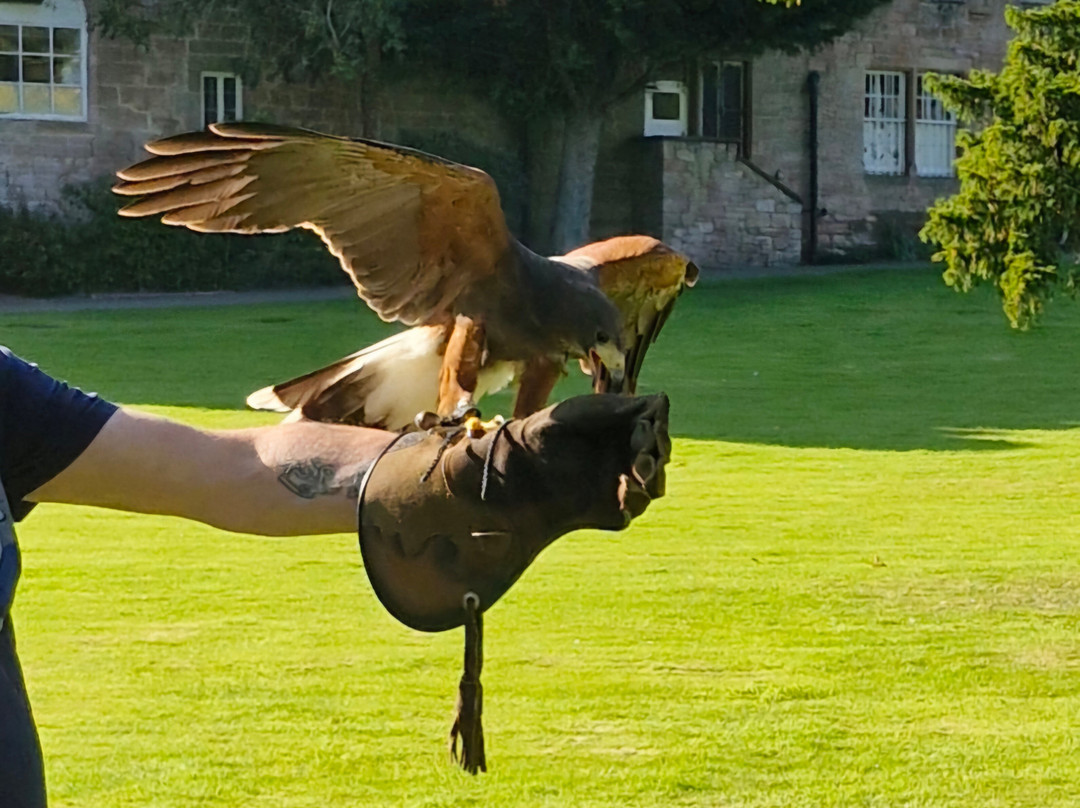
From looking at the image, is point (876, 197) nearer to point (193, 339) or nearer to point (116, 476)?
point (193, 339)

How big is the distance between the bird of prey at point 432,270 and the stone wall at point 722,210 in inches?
762

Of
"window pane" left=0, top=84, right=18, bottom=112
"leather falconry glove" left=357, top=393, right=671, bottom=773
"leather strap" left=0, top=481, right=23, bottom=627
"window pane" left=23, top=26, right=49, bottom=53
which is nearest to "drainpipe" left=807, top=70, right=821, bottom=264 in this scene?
"window pane" left=23, top=26, right=49, bottom=53

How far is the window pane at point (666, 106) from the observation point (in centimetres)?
2578

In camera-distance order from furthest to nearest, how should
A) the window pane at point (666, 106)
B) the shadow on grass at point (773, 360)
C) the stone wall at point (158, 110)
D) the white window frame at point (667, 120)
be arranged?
1. the window pane at point (666, 106)
2. the white window frame at point (667, 120)
3. the stone wall at point (158, 110)
4. the shadow on grass at point (773, 360)

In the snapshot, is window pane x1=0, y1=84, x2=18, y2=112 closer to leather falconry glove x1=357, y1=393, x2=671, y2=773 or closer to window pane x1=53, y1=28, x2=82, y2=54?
window pane x1=53, y1=28, x2=82, y2=54

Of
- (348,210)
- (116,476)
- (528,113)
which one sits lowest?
(116,476)

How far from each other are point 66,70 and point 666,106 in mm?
8535

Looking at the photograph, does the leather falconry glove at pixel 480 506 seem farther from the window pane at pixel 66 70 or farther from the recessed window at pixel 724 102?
the recessed window at pixel 724 102

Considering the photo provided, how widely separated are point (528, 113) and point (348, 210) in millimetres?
18532

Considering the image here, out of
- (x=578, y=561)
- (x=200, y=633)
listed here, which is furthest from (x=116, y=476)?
(x=578, y=561)

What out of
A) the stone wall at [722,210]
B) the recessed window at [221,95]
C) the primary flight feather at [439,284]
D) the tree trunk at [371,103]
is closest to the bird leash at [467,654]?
the primary flight feather at [439,284]

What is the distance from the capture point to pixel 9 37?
2203 centimetres

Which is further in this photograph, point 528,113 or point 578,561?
point 528,113

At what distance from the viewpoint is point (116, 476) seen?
8.22 ft
